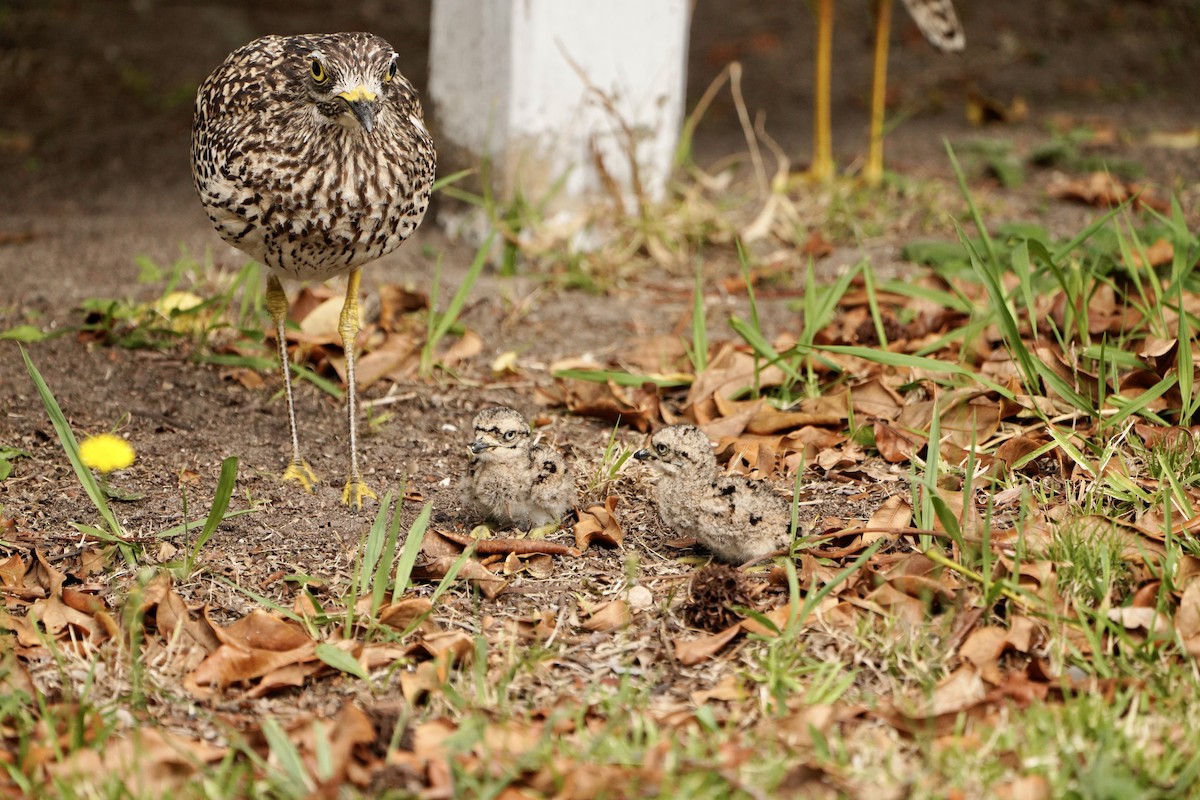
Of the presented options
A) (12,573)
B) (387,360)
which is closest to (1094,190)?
(387,360)

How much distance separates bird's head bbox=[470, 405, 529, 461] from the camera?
4.02m

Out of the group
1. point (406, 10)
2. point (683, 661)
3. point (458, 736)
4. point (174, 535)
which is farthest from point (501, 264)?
point (406, 10)

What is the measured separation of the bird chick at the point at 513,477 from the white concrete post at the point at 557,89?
2.60m

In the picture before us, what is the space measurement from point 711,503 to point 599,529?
Answer: 1.35 ft

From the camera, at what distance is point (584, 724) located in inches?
121

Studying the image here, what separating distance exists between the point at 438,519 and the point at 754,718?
4.77 feet

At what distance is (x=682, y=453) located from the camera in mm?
3887

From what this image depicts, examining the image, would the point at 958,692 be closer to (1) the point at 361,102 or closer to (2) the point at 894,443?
(2) the point at 894,443

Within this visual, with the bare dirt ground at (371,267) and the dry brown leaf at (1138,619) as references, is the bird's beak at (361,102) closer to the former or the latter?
the bare dirt ground at (371,267)

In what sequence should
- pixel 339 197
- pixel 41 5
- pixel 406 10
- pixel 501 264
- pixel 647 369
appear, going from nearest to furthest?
1. pixel 339 197
2. pixel 647 369
3. pixel 501 264
4. pixel 41 5
5. pixel 406 10

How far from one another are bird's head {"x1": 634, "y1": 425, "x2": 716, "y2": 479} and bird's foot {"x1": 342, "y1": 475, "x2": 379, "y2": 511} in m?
0.95

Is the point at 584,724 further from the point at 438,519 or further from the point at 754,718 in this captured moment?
the point at 438,519

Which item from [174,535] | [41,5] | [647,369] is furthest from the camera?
[41,5]

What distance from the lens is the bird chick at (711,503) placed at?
146 inches
